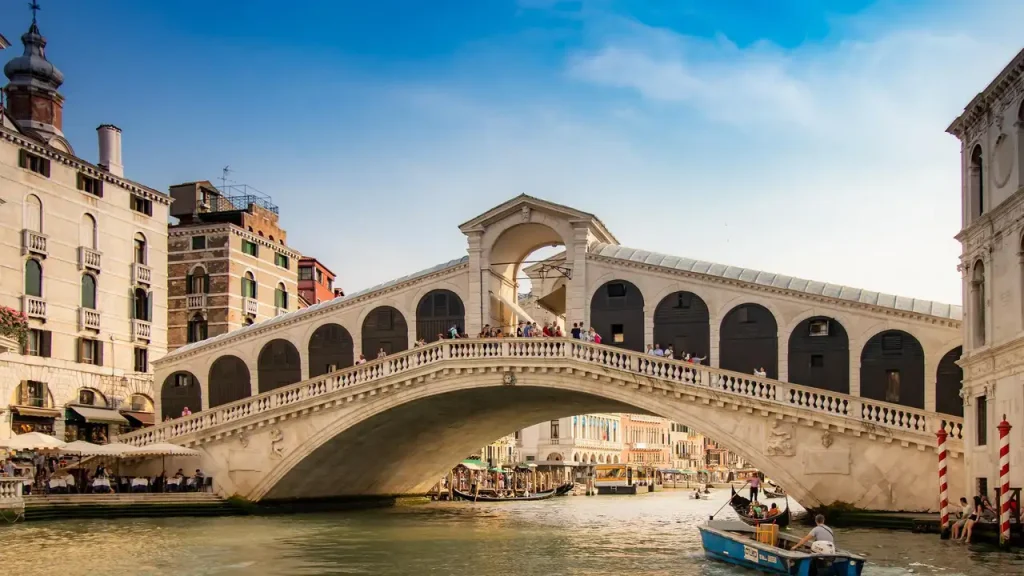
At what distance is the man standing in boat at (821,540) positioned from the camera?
19.4 metres

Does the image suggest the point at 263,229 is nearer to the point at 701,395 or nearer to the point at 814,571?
the point at 701,395

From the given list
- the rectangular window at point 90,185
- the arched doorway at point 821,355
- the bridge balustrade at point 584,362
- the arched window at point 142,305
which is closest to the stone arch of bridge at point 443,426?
the bridge balustrade at point 584,362

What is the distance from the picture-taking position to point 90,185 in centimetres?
4094

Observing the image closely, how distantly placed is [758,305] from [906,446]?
6.68 meters

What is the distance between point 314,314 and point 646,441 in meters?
73.3

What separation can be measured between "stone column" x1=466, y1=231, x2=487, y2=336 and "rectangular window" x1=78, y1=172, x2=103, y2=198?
44.6 ft

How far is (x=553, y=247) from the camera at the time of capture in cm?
4138

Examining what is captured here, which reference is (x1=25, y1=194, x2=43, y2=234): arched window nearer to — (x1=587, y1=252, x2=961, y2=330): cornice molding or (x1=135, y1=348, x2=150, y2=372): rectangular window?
(x1=135, y1=348, x2=150, y2=372): rectangular window

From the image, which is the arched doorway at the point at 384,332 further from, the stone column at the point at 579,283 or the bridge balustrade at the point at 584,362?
the stone column at the point at 579,283

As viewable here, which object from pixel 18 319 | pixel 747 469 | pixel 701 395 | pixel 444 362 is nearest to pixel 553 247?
pixel 444 362

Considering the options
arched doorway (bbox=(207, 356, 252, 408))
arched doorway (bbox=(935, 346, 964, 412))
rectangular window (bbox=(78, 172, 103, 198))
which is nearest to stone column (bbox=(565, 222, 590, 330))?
arched doorway (bbox=(935, 346, 964, 412))

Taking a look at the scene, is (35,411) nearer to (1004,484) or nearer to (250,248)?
(250,248)

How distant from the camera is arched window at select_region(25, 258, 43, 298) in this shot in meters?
37.7

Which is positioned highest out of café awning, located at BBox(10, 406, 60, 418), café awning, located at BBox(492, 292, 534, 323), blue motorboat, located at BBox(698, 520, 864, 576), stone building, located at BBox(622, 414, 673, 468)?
café awning, located at BBox(492, 292, 534, 323)
